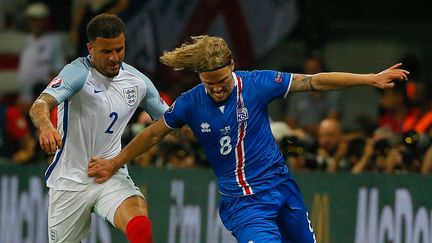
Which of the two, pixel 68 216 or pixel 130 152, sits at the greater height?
pixel 130 152

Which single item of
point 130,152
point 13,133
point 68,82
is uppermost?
point 68,82

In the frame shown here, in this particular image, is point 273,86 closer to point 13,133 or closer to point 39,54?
point 13,133

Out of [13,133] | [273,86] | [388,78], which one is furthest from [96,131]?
[13,133]

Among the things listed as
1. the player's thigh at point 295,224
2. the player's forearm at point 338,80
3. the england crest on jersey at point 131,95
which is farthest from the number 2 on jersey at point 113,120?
the player's forearm at point 338,80

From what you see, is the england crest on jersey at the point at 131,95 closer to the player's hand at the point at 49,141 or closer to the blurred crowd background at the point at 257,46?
the player's hand at the point at 49,141

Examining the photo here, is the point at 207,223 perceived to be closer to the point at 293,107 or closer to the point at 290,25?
the point at 293,107

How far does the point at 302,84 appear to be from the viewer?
9.35m

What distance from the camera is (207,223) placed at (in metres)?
12.8

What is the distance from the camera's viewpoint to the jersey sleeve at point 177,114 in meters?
9.42

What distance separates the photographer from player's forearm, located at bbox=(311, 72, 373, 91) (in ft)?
30.0

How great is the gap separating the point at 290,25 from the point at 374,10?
1.82 m

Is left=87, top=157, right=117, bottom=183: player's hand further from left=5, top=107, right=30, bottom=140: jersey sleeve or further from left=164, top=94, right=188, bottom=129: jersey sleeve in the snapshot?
left=5, top=107, right=30, bottom=140: jersey sleeve

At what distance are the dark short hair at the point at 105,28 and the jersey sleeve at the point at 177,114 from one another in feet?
2.17

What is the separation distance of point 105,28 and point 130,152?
88 centimetres
